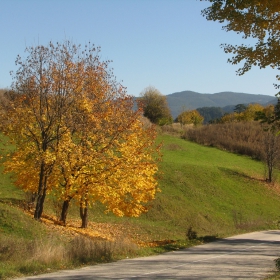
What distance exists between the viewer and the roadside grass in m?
12.2

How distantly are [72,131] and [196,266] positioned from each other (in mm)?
9790

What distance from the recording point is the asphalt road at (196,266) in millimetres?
10484

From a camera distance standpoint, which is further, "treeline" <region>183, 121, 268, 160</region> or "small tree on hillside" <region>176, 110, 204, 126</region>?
"small tree on hillside" <region>176, 110, 204, 126</region>

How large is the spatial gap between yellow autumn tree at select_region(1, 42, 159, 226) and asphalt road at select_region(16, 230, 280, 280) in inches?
210

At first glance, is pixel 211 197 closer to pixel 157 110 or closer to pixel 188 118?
pixel 157 110

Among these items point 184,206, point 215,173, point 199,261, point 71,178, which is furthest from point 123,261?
point 215,173

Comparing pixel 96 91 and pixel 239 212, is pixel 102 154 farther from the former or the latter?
pixel 239 212

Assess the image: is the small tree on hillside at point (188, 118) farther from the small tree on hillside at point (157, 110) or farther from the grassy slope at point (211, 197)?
the grassy slope at point (211, 197)

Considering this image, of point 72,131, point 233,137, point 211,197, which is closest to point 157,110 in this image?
point 233,137

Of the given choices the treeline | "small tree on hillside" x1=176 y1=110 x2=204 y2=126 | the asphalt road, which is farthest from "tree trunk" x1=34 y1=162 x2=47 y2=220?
"small tree on hillside" x1=176 y1=110 x2=204 y2=126

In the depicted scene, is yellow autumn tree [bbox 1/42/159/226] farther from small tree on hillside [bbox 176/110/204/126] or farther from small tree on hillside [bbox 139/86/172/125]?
small tree on hillside [bbox 176/110/204/126]

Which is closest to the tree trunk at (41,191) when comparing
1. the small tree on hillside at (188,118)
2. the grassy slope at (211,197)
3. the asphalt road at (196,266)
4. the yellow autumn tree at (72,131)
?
the yellow autumn tree at (72,131)

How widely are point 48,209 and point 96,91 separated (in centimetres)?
1039

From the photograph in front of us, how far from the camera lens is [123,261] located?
42.7 feet
